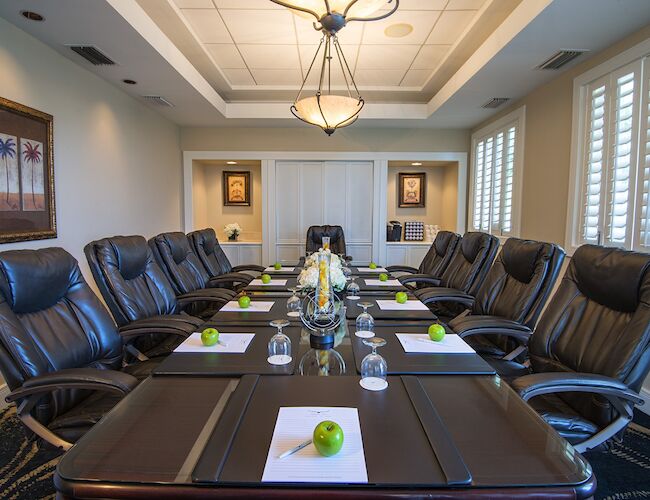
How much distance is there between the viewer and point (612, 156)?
2.87 metres

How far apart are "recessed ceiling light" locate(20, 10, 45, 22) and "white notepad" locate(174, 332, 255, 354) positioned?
2.33 metres

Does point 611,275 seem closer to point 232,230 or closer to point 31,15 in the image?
point 31,15

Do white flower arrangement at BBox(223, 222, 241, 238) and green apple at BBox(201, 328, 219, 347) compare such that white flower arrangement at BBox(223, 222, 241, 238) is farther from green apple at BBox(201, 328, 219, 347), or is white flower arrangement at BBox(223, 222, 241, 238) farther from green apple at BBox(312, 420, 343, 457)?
green apple at BBox(312, 420, 343, 457)

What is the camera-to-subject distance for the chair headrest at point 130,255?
2230 mm

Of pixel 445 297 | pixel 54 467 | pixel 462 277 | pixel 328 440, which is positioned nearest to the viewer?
pixel 328 440

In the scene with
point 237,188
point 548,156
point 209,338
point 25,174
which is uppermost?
point 548,156

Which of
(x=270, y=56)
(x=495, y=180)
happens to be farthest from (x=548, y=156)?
(x=270, y=56)

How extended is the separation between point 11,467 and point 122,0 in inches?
104

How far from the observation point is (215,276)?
3730 mm

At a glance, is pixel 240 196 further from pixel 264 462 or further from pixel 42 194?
pixel 264 462

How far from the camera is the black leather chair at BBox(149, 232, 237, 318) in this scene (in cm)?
285

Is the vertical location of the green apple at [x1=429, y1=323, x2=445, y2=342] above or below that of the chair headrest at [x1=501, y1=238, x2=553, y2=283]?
below

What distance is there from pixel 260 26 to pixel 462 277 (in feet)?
8.70

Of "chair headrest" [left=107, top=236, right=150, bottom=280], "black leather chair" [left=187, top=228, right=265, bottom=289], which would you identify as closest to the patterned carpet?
"chair headrest" [left=107, top=236, right=150, bottom=280]
